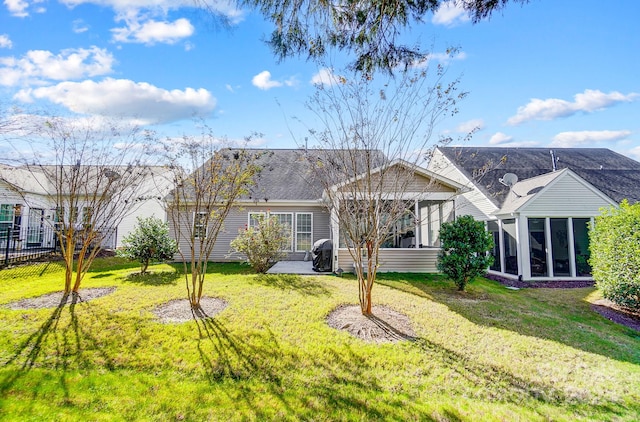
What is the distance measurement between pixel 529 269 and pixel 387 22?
1130cm

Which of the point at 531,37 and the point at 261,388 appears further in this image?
the point at 531,37

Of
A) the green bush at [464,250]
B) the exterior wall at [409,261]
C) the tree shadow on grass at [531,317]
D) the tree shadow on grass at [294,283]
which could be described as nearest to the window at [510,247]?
the tree shadow on grass at [531,317]

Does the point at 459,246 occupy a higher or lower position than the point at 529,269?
higher

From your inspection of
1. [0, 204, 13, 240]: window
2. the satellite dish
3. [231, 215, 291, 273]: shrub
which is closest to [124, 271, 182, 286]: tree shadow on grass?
[231, 215, 291, 273]: shrub

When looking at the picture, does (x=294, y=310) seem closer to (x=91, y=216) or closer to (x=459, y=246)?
(x=459, y=246)

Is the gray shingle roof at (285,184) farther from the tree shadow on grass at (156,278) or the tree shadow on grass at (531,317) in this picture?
the tree shadow on grass at (531,317)

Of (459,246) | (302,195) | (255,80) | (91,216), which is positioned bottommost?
(459,246)

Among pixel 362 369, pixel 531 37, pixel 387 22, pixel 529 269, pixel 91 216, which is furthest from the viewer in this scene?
pixel 529 269

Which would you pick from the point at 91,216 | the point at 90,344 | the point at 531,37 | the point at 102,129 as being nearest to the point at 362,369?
the point at 90,344

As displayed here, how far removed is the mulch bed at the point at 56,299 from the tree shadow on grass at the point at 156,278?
118cm

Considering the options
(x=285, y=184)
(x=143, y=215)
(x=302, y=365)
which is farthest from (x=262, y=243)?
(x=143, y=215)

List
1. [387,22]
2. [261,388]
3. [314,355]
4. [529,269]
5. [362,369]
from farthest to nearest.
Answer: [529,269], [387,22], [314,355], [362,369], [261,388]

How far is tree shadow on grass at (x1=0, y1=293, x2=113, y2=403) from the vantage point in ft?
13.2

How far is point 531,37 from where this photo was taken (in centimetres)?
633
